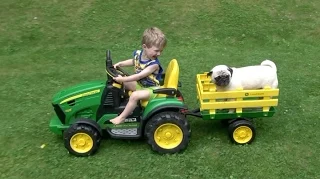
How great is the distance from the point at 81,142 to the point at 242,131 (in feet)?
5.28

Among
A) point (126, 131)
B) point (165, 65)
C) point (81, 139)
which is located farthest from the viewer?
point (165, 65)

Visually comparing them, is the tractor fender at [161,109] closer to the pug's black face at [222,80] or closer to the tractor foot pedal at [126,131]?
the tractor foot pedal at [126,131]

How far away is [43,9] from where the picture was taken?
8.95 metres

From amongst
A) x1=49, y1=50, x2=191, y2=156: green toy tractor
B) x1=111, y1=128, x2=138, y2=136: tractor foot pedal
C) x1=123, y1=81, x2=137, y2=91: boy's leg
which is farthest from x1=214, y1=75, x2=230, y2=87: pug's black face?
x1=111, y1=128, x2=138, y2=136: tractor foot pedal

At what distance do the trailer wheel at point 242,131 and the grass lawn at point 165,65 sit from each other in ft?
0.28

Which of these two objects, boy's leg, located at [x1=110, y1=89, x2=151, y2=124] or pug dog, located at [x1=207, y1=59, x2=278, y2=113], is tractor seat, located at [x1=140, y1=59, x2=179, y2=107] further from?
pug dog, located at [x1=207, y1=59, x2=278, y2=113]

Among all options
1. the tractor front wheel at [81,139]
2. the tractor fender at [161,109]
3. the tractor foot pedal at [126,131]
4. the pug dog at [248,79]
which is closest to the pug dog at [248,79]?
the pug dog at [248,79]

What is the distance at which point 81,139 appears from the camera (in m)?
4.19

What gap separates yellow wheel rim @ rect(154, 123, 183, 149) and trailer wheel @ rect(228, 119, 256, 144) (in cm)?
56

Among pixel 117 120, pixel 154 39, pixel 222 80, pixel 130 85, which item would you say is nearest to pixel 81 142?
pixel 117 120

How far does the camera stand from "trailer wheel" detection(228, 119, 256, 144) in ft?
14.4

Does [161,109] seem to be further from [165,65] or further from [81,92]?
[165,65]

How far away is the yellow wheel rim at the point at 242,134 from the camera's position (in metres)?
4.42

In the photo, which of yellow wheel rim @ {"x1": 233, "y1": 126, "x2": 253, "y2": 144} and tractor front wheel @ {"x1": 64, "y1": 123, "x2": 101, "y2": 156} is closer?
tractor front wheel @ {"x1": 64, "y1": 123, "x2": 101, "y2": 156}
